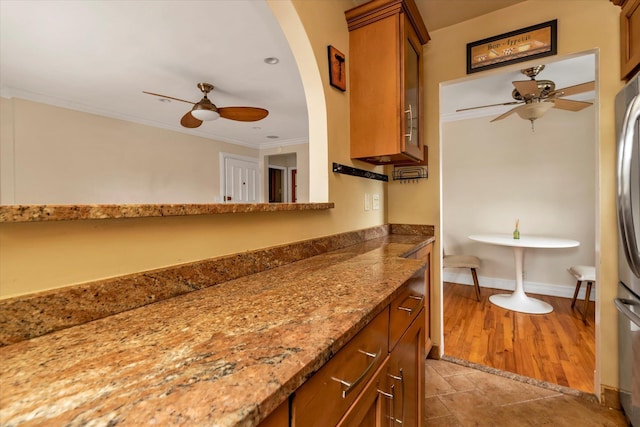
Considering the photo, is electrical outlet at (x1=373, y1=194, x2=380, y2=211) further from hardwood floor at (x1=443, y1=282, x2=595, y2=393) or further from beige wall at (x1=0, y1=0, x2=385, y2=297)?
hardwood floor at (x1=443, y1=282, x2=595, y2=393)

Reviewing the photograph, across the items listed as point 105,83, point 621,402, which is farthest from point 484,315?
point 105,83

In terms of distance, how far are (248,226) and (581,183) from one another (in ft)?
12.8

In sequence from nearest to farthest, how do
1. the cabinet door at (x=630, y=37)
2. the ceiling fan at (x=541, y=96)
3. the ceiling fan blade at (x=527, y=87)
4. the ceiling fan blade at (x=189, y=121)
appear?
the cabinet door at (x=630, y=37)
the ceiling fan blade at (x=527, y=87)
the ceiling fan at (x=541, y=96)
the ceiling fan blade at (x=189, y=121)

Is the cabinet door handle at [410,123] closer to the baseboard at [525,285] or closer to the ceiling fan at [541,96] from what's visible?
the ceiling fan at [541,96]

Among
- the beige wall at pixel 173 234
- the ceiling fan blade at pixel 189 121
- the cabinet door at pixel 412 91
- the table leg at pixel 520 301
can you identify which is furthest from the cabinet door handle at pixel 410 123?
the ceiling fan blade at pixel 189 121

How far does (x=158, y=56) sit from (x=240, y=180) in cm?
313

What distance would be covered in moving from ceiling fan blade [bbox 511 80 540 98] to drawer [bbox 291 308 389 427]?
2363 mm

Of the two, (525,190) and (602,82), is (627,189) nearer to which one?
(602,82)

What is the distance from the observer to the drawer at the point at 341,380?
1.57ft

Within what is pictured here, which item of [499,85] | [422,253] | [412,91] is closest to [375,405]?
[422,253]

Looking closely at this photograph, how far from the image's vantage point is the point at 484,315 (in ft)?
9.25

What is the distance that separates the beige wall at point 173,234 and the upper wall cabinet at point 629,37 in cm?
139

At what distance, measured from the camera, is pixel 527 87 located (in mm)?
2250

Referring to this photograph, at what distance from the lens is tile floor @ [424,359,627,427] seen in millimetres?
1467
